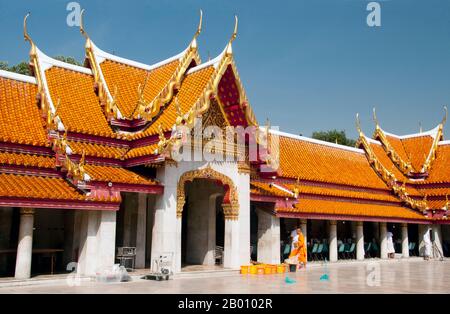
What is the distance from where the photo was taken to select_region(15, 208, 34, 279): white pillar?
12383mm

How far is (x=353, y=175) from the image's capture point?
2702 centimetres

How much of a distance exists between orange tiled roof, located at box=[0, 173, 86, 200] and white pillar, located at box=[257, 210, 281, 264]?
8.07m

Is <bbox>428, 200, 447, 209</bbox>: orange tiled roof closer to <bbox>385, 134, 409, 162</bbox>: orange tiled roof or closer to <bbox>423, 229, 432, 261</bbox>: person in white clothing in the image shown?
<bbox>423, 229, 432, 261</bbox>: person in white clothing

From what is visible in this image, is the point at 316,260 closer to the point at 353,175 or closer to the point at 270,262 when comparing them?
the point at 270,262

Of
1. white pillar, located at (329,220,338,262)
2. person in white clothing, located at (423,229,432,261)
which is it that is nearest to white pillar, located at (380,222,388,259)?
person in white clothing, located at (423,229,432,261)

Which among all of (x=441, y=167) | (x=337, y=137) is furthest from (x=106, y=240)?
(x=337, y=137)

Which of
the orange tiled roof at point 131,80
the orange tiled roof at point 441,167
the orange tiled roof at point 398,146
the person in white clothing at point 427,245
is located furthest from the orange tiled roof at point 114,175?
the orange tiled roof at point 398,146

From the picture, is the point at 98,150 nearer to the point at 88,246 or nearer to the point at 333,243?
the point at 88,246

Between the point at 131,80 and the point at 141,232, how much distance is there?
257 inches

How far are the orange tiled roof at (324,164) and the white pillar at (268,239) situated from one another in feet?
12.9

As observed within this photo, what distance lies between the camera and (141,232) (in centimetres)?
1562

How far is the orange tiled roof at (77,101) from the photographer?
614 inches
